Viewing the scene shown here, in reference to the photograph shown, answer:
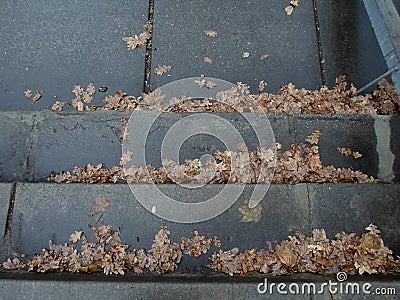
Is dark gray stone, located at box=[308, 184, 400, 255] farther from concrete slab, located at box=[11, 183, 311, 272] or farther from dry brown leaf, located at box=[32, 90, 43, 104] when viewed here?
dry brown leaf, located at box=[32, 90, 43, 104]

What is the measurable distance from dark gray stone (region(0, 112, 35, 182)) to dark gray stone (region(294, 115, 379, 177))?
111 inches

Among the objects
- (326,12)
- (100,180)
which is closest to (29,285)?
(100,180)

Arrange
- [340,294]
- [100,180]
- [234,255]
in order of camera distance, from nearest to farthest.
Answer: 1. [340,294]
2. [234,255]
3. [100,180]

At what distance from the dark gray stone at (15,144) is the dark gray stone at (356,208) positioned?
2.88m

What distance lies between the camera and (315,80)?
17.3ft

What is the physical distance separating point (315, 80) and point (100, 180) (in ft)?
9.11

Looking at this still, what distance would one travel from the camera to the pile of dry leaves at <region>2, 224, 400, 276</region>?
3.86 meters

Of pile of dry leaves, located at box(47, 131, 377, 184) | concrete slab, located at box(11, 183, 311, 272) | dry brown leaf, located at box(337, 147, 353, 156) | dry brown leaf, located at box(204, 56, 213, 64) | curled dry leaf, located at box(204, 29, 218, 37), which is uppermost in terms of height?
curled dry leaf, located at box(204, 29, 218, 37)

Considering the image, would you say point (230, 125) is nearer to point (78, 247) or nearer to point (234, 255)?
point (234, 255)

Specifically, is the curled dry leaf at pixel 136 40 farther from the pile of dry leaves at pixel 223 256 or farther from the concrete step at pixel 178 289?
the concrete step at pixel 178 289

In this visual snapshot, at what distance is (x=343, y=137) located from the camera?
470 cm

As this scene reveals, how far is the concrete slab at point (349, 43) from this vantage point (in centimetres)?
534

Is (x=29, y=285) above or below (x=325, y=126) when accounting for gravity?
below

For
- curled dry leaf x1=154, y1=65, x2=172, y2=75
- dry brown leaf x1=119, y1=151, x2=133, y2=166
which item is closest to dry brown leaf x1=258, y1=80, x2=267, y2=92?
curled dry leaf x1=154, y1=65, x2=172, y2=75
